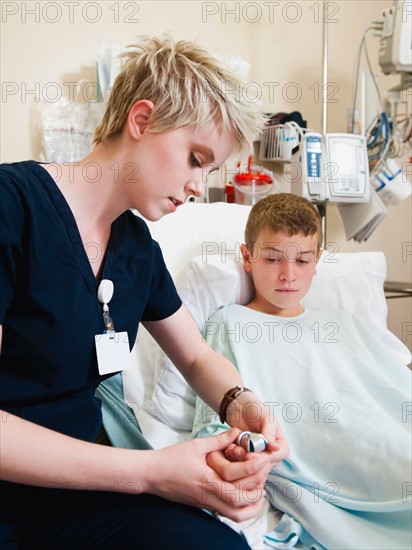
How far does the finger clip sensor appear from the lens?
2.86ft

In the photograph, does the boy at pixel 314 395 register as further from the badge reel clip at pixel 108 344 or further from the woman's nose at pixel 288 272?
the badge reel clip at pixel 108 344

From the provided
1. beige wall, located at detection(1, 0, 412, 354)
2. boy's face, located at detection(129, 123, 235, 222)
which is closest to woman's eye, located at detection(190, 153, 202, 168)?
boy's face, located at detection(129, 123, 235, 222)

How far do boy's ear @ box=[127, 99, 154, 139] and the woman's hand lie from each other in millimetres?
507

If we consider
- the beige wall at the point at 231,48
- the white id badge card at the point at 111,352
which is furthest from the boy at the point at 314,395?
the beige wall at the point at 231,48

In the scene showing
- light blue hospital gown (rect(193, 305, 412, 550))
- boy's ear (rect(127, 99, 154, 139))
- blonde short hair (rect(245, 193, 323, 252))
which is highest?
boy's ear (rect(127, 99, 154, 139))

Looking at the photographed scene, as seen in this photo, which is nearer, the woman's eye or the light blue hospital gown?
the woman's eye

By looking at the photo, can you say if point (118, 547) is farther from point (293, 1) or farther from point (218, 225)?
point (293, 1)

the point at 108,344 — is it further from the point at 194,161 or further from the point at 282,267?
the point at 282,267

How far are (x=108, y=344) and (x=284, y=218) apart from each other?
798 mm

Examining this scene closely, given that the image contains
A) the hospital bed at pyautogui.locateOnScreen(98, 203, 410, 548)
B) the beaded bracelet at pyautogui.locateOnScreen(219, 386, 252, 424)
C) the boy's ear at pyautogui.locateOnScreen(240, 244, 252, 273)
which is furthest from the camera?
the boy's ear at pyautogui.locateOnScreen(240, 244, 252, 273)

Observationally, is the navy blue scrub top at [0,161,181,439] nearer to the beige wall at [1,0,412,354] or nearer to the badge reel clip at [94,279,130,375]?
the badge reel clip at [94,279,130,375]

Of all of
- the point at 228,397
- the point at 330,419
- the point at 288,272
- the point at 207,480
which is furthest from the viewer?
the point at 288,272

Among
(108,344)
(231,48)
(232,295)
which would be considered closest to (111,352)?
(108,344)

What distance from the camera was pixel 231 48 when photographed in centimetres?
266
